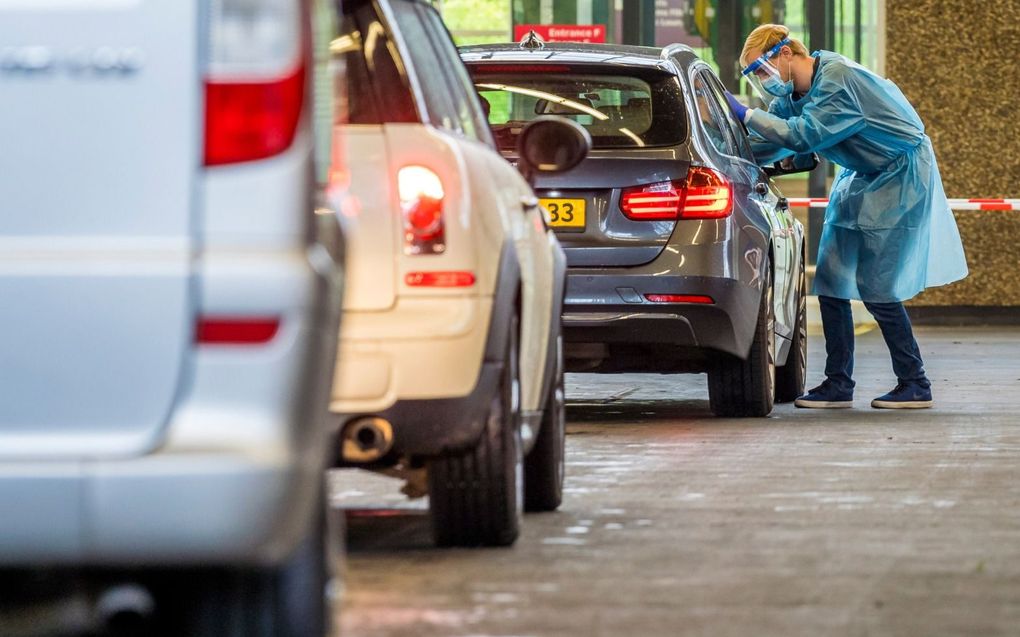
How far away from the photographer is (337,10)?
5.55m

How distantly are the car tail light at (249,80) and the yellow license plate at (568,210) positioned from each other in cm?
577

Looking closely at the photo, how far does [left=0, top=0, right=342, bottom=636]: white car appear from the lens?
3.40 meters

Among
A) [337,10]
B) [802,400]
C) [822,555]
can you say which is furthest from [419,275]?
[802,400]

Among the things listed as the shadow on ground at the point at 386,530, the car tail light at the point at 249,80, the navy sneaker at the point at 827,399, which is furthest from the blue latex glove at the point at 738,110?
the car tail light at the point at 249,80

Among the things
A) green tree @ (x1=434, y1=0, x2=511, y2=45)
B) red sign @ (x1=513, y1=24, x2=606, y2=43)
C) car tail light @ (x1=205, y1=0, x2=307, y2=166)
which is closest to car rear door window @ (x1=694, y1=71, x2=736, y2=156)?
car tail light @ (x1=205, y1=0, x2=307, y2=166)

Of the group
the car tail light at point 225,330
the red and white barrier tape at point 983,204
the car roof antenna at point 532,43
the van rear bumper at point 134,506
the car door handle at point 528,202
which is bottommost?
the red and white barrier tape at point 983,204

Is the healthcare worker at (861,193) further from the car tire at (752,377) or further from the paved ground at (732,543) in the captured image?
the paved ground at (732,543)

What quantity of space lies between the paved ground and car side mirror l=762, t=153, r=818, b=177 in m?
1.66

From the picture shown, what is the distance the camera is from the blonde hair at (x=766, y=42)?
11.2m

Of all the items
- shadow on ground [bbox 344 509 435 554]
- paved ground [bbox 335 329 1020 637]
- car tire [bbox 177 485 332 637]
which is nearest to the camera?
car tire [bbox 177 485 332 637]

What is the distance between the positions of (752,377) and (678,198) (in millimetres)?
1233

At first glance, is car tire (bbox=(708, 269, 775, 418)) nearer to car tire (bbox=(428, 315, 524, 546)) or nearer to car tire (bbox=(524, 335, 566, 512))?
car tire (bbox=(524, 335, 566, 512))

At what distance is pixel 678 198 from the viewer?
364 inches

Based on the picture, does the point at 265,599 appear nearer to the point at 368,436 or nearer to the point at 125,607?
the point at 125,607
